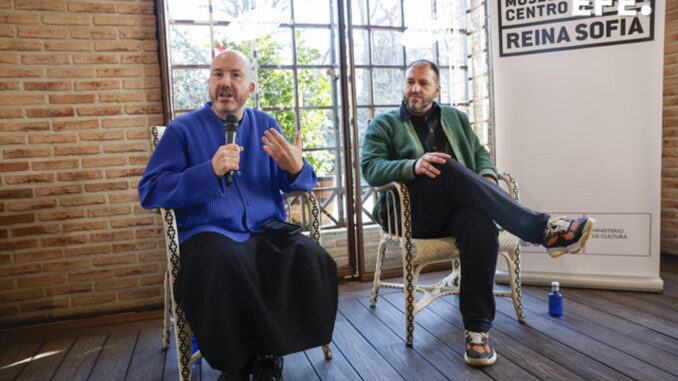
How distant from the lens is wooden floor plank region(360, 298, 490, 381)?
5.71 feet

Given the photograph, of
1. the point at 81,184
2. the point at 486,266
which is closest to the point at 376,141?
the point at 486,266

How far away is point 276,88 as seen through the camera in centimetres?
299

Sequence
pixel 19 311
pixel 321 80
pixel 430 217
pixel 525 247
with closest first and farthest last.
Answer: pixel 430 217 → pixel 19 311 → pixel 525 247 → pixel 321 80

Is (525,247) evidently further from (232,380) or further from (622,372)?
(232,380)

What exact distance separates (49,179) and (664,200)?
4103 mm

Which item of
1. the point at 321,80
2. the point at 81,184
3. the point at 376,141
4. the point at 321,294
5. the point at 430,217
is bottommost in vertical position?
the point at 321,294

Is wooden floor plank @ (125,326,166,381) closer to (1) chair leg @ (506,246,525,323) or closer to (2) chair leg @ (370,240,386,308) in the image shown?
(2) chair leg @ (370,240,386,308)

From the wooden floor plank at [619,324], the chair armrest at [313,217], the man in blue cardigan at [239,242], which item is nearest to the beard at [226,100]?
the man in blue cardigan at [239,242]

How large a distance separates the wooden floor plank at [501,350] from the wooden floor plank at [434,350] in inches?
1.2

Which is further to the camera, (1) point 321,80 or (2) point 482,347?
(1) point 321,80

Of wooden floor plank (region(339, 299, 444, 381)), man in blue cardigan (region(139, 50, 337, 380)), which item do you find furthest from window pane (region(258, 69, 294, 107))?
wooden floor plank (region(339, 299, 444, 381))

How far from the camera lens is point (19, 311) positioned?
8.18 ft

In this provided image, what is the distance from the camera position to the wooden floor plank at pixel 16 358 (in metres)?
1.96

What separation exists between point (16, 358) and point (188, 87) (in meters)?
1.71
